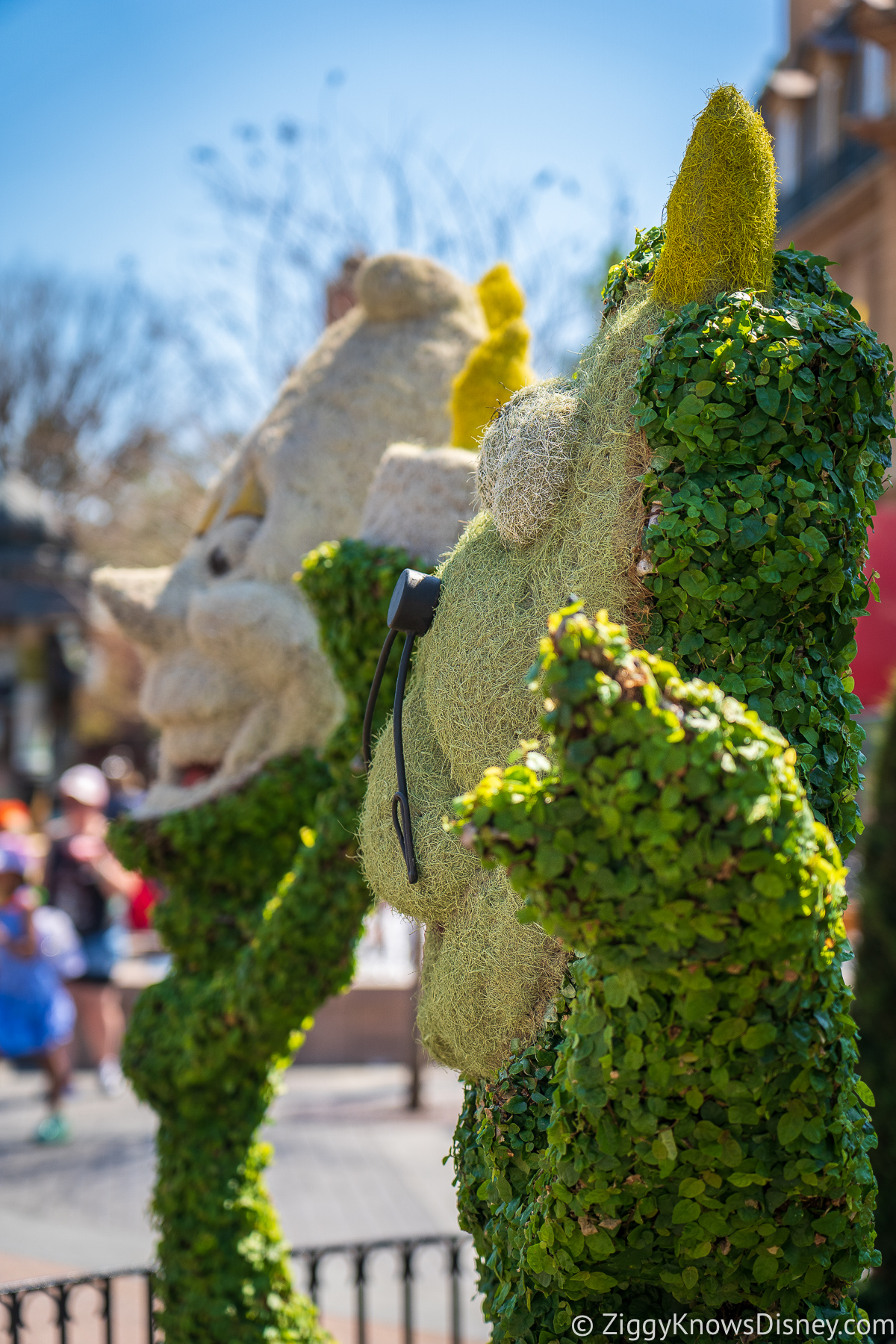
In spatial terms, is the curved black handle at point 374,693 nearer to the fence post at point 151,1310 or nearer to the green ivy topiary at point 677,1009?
the green ivy topiary at point 677,1009

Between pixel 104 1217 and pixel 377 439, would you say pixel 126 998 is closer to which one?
pixel 104 1217

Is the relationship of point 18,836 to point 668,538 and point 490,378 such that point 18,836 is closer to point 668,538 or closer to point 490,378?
point 490,378

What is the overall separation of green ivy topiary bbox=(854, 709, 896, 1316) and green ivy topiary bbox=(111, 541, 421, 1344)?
7.18 feet

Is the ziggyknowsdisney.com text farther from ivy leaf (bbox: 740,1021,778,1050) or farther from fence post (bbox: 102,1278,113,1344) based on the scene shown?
fence post (bbox: 102,1278,113,1344)

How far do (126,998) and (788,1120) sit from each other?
25.6 ft

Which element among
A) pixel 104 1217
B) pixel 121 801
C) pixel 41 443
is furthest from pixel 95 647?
pixel 104 1217

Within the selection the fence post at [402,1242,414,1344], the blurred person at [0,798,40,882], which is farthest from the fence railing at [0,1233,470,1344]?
the blurred person at [0,798,40,882]

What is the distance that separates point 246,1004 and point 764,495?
212 centimetres

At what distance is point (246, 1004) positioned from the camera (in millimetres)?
3363

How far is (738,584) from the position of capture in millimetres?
1917

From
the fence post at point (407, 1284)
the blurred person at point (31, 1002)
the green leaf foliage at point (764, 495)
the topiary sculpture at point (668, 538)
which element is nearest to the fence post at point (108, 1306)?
the fence post at point (407, 1284)

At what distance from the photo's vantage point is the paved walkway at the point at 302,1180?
5402mm

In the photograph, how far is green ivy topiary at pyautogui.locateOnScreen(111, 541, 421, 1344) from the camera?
328 cm

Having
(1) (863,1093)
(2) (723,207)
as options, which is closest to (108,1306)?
(1) (863,1093)
